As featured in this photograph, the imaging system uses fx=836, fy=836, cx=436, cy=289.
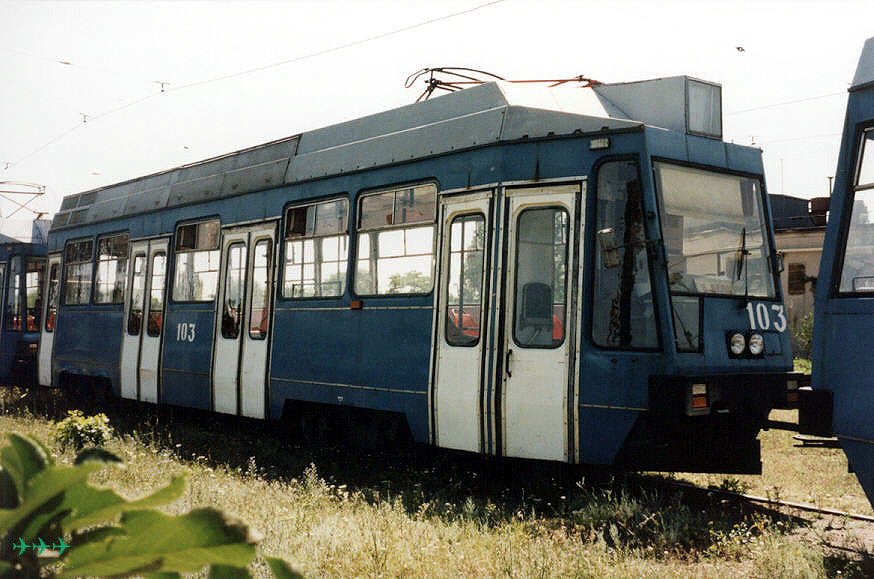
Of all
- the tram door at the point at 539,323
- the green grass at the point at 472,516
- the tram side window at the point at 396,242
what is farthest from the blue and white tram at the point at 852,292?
the tram side window at the point at 396,242

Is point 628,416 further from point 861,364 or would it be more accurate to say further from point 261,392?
point 261,392

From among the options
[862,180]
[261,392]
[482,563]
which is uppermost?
[862,180]

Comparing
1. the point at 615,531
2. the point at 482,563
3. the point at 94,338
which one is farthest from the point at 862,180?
the point at 94,338

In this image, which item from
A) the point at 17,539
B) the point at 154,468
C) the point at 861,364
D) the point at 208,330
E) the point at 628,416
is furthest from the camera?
A: the point at 208,330

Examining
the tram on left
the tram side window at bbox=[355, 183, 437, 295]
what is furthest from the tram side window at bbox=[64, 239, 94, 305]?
the tram side window at bbox=[355, 183, 437, 295]

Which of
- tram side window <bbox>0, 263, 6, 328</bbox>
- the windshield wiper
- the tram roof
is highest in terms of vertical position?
the tram roof

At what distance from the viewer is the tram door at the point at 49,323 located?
14.9 metres

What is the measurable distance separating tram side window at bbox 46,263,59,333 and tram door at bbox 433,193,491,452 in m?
9.99

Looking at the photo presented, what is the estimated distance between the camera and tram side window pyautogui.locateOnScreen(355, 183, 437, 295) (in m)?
7.82

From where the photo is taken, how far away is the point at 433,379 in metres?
7.56

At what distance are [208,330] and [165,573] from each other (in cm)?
1037

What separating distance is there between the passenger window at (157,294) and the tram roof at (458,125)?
1.71m

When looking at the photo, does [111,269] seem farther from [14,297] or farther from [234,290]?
[14,297]

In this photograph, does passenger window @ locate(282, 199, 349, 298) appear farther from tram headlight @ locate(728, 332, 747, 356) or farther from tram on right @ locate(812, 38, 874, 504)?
tram on right @ locate(812, 38, 874, 504)
